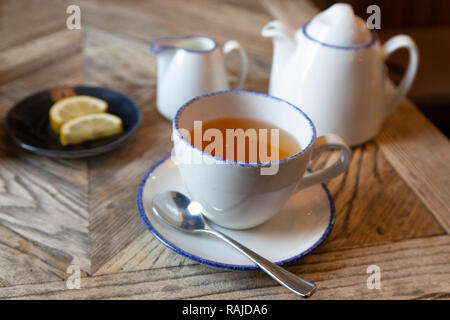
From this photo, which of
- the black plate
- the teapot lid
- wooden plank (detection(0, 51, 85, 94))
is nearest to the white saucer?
the black plate

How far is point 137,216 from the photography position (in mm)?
599

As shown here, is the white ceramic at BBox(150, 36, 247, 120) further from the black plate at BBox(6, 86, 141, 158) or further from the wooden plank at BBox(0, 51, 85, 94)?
the wooden plank at BBox(0, 51, 85, 94)

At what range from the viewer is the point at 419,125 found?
0.84m

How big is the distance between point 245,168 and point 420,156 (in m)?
0.41

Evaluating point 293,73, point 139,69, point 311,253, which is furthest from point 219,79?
point 311,253

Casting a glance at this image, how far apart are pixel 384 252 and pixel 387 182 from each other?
0.53ft

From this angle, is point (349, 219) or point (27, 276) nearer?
point (27, 276)

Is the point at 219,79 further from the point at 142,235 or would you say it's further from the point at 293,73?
the point at 142,235

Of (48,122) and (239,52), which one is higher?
(239,52)

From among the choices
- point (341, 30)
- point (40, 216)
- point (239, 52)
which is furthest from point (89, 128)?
point (341, 30)

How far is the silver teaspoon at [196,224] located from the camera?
18.9 inches

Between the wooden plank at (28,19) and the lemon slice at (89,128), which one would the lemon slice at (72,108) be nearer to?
the lemon slice at (89,128)

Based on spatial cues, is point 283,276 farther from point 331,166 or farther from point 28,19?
point 28,19
